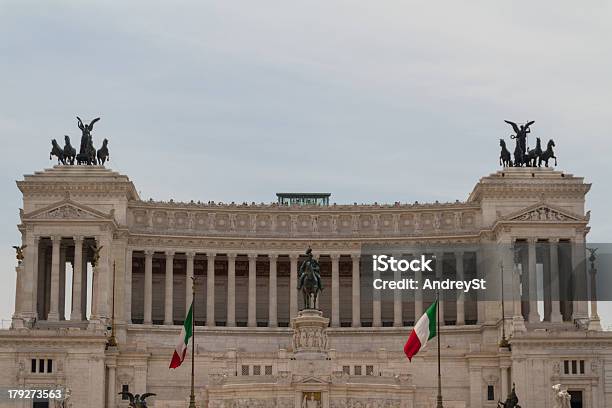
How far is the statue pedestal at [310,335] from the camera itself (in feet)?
365

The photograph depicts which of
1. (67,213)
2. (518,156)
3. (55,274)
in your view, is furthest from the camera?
(518,156)

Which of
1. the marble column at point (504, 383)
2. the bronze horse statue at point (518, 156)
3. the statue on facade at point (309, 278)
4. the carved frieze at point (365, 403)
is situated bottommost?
the carved frieze at point (365, 403)

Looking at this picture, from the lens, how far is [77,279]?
132500mm

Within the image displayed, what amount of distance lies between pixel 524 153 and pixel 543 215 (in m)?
8.33

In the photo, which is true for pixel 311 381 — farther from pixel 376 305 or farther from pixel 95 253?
pixel 376 305

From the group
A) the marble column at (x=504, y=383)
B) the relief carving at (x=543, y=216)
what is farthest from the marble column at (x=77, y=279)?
the relief carving at (x=543, y=216)

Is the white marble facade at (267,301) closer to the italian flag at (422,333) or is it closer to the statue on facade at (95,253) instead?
the statue on facade at (95,253)

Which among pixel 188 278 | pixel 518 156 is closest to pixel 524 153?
pixel 518 156

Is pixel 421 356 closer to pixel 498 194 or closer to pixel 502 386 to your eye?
pixel 502 386

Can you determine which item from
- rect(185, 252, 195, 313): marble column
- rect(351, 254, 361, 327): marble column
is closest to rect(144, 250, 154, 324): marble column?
rect(185, 252, 195, 313): marble column

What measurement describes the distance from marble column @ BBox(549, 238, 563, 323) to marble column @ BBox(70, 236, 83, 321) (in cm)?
4229

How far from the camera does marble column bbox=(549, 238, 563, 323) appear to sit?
131 meters

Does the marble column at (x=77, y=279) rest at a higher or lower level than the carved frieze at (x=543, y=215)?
lower

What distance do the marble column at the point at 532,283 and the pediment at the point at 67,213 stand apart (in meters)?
38.1
